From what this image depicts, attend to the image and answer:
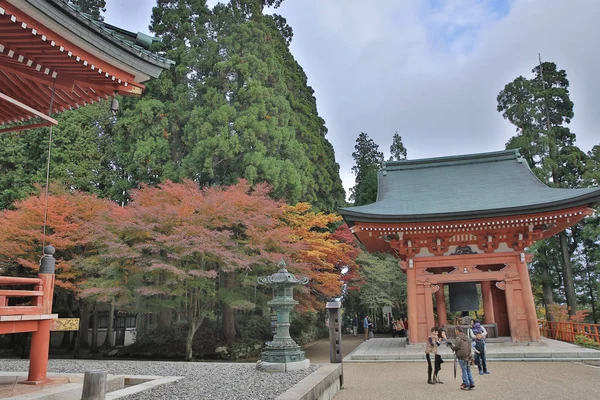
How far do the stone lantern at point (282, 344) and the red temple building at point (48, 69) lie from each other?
11.8 ft

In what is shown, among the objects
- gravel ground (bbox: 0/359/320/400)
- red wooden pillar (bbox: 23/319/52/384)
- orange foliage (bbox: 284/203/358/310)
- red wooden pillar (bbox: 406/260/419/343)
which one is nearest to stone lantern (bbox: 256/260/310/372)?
gravel ground (bbox: 0/359/320/400)

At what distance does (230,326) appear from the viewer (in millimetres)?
16328

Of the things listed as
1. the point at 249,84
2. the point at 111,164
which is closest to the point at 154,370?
the point at 249,84

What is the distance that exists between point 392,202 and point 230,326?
26.1 feet

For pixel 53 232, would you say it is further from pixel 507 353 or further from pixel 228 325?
pixel 507 353

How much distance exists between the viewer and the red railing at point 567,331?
1382cm

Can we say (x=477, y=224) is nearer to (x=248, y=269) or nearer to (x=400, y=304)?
(x=248, y=269)

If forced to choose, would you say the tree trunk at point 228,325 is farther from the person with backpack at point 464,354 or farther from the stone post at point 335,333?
the person with backpack at point 464,354

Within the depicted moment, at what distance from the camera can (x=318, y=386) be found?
590 centimetres

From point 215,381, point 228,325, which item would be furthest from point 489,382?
point 228,325

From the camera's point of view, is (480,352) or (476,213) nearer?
(480,352)

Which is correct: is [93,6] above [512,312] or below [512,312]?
above

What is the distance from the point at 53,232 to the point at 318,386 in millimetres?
12787

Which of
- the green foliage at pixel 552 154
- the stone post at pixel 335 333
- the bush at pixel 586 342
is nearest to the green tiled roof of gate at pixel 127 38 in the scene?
the stone post at pixel 335 333
